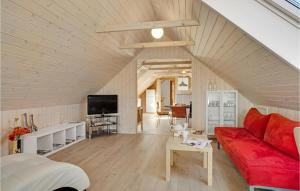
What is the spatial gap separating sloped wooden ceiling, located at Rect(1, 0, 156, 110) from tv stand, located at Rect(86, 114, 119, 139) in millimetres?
1052

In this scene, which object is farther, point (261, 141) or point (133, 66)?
point (133, 66)

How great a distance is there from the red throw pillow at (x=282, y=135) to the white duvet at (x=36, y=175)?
7.77 ft

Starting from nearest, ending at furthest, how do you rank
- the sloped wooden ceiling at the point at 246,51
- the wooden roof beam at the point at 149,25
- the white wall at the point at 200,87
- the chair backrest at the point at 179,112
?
the sloped wooden ceiling at the point at 246,51 → the wooden roof beam at the point at 149,25 → the white wall at the point at 200,87 → the chair backrest at the point at 179,112

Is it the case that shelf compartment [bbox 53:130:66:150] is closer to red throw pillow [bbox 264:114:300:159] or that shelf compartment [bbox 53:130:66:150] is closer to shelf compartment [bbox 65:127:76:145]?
shelf compartment [bbox 65:127:76:145]

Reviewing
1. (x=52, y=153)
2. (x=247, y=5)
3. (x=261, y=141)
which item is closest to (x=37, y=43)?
(x=52, y=153)

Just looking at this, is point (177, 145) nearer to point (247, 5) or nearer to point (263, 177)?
point (263, 177)

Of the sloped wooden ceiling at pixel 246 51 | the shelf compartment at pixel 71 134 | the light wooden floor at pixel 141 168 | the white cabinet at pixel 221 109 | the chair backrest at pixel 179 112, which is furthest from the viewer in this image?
the chair backrest at pixel 179 112

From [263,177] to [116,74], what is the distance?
4.48 metres

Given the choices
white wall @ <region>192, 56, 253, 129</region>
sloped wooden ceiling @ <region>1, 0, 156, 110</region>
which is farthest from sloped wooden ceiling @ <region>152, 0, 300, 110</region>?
white wall @ <region>192, 56, 253, 129</region>

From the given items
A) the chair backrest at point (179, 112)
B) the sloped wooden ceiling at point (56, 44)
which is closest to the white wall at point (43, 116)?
the sloped wooden ceiling at point (56, 44)

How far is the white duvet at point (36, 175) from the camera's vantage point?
154cm

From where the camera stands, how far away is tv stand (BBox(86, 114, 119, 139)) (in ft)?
17.5

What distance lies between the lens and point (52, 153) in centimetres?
370

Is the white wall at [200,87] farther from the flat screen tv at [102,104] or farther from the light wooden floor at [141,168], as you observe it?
the flat screen tv at [102,104]
